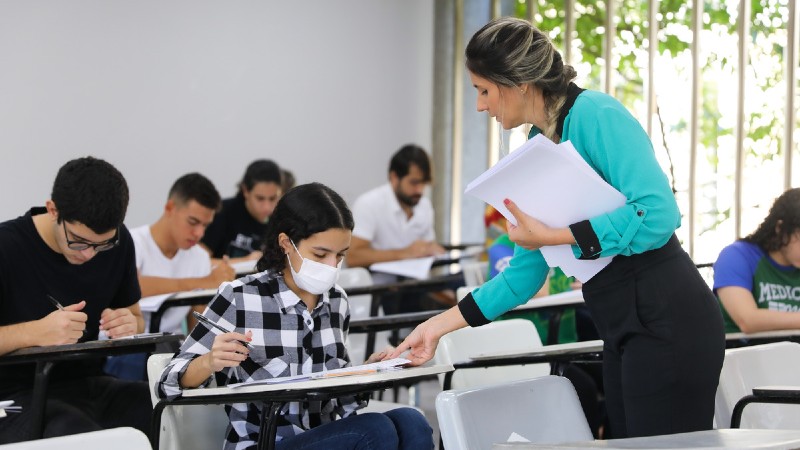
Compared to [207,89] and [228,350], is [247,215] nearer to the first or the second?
[207,89]

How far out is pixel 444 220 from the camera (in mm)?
6891

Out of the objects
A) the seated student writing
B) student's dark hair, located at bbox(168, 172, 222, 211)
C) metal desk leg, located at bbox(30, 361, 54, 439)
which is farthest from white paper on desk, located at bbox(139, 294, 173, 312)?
the seated student writing

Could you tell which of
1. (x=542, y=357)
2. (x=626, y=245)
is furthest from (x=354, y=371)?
(x=542, y=357)

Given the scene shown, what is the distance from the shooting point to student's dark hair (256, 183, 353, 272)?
2668 millimetres

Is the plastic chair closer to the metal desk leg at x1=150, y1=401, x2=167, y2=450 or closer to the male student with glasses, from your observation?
the metal desk leg at x1=150, y1=401, x2=167, y2=450

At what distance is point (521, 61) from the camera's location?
1987mm

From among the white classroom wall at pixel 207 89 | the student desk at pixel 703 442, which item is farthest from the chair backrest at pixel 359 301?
the student desk at pixel 703 442

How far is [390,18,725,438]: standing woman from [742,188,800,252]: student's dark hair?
173 cm

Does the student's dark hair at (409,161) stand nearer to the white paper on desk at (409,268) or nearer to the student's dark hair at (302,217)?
the white paper on desk at (409,268)

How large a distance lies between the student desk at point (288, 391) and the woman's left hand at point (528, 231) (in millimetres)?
339

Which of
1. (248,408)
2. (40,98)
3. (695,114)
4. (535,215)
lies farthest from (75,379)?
(695,114)

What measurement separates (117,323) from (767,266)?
2106mm

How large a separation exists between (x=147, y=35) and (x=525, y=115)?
12.8 ft

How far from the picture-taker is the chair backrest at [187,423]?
2.46m
